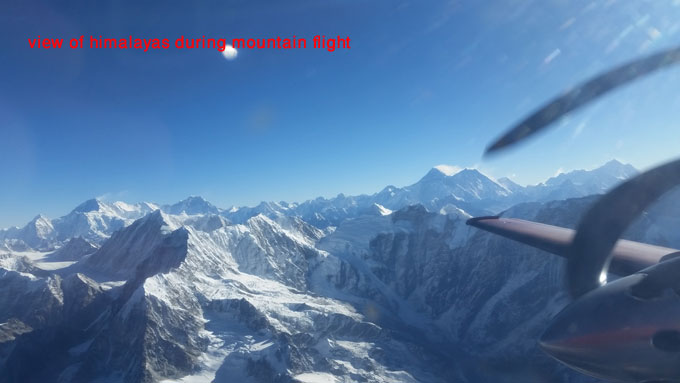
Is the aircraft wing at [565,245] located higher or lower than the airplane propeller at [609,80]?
lower

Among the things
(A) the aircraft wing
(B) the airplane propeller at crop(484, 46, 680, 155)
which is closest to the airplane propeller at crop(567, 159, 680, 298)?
(A) the aircraft wing

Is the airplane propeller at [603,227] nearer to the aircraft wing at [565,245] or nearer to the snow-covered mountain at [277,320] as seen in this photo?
the aircraft wing at [565,245]

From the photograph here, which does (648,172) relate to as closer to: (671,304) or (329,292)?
(671,304)

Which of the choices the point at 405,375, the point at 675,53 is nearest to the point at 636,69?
the point at 675,53

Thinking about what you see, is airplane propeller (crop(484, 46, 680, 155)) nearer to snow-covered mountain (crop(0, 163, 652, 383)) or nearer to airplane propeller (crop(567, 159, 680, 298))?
airplane propeller (crop(567, 159, 680, 298))

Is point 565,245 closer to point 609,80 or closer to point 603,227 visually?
point 603,227

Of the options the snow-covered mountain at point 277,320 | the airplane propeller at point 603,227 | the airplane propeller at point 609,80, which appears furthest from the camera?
the snow-covered mountain at point 277,320

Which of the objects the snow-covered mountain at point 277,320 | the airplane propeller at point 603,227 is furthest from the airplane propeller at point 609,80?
the snow-covered mountain at point 277,320

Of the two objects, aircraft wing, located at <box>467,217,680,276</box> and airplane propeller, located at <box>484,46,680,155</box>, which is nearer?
airplane propeller, located at <box>484,46,680,155</box>

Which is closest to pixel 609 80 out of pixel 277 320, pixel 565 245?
pixel 565 245
